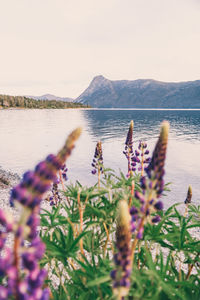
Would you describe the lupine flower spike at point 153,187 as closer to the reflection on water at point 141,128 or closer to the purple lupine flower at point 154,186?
the purple lupine flower at point 154,186

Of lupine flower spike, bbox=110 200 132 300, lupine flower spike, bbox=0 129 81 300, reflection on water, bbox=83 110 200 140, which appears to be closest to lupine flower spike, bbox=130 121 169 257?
lupine flower spike, bbox=110 200 132 300

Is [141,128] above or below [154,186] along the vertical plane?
below

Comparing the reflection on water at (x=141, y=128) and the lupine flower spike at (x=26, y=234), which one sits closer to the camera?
the lupine flower spike at (x=26, y=234)

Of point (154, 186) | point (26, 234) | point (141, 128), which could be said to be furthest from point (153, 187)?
point (141, 128)

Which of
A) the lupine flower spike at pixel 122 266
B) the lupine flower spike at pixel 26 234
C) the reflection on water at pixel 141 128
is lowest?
the reflection on water at pixel 141 128

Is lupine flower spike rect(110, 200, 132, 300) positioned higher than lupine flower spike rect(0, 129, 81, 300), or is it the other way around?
lupine flower spike rect(0, 129, 81, 300)

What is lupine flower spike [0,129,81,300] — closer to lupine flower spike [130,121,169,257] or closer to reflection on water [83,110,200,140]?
lupine flower spike [130,121,169,257]

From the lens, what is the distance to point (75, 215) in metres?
3.30

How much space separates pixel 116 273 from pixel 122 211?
420mm

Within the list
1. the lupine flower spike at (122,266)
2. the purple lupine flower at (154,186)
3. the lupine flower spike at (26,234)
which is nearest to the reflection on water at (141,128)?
the purple lupine flower at (154,186)

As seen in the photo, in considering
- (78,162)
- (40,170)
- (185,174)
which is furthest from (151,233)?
(78,162)

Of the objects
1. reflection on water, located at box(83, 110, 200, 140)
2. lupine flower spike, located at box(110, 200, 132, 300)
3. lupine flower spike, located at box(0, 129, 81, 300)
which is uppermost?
lupine flower spike, located at box(0, 129, 81, 300)

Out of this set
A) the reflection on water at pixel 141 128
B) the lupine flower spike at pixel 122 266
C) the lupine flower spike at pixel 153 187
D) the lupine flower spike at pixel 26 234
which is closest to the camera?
the lupine flower spike at pixel 26 234

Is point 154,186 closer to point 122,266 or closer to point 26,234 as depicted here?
point 122,266
